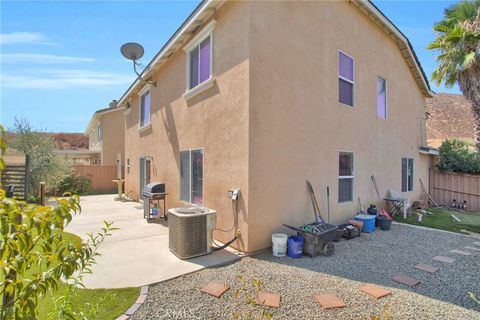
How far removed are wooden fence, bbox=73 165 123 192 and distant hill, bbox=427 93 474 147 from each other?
5111 centimetres

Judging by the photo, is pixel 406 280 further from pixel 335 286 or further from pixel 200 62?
pixel 200 62

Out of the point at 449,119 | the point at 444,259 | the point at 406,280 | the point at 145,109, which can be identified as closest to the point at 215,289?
the point at 406,280

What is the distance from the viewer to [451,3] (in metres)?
13.5

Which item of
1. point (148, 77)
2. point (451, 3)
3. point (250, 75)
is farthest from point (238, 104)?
point (451, 3)

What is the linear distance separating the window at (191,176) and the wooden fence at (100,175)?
13.3 meters

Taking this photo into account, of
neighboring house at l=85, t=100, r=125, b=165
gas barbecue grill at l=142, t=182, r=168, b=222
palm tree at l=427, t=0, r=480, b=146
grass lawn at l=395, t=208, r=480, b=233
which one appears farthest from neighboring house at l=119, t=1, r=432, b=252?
neighboring house at l=85, t=100, r=125, b=165

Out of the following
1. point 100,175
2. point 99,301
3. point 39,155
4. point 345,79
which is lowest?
point 99,301

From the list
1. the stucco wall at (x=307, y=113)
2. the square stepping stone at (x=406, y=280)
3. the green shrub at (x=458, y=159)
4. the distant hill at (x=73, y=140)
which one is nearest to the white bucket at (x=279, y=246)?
the stucco wall at (x=307, y=113)

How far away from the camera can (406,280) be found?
15.5ft

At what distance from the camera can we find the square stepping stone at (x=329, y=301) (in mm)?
3848

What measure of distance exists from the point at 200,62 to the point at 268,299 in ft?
21.7

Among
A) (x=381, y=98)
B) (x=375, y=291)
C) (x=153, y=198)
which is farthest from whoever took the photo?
(x=381, y=98)

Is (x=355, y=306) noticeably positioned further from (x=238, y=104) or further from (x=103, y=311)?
(x=238, y=104)

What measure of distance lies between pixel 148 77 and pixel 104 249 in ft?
26.7
